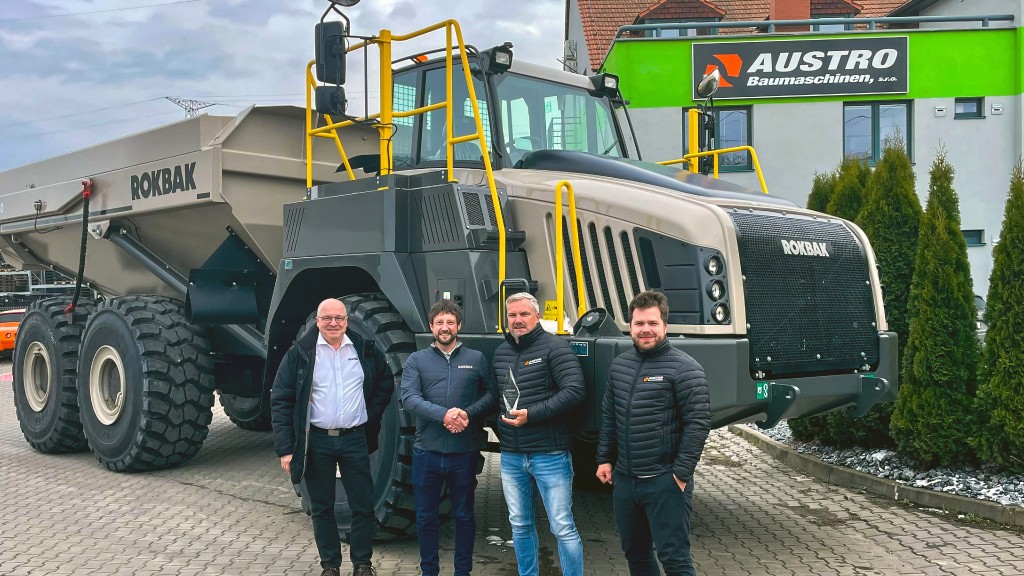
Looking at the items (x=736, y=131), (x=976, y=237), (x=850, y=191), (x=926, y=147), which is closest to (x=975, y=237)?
(x=976, y=237)

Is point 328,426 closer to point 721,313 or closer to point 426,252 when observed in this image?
point 426,252

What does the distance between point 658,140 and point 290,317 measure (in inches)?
593

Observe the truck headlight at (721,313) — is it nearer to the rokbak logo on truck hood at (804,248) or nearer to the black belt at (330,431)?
the rokbak logo on truck hood at (804,248)

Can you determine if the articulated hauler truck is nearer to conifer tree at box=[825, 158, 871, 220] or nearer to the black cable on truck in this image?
the black cable on truck

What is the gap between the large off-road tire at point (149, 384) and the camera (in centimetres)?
822

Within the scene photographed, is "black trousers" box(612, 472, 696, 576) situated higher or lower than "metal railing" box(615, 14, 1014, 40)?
lower

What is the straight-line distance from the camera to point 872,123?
2141 cm

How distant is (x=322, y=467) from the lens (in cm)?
529

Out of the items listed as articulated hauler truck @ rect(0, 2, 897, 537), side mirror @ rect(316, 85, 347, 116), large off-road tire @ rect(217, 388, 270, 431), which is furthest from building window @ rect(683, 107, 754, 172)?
side mirror @ rect(316, 85, 347, 116)

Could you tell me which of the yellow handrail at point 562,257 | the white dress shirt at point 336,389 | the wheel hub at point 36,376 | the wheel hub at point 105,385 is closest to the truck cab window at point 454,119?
the yellow handrail at point 562,257

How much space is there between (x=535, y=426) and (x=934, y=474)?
411cm

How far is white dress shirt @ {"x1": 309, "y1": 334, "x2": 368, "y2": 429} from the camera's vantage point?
17.3 feet

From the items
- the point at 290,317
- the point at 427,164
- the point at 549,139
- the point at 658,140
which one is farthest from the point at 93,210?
the point at 658,140

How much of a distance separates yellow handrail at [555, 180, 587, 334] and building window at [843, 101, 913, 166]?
17.6 meters
